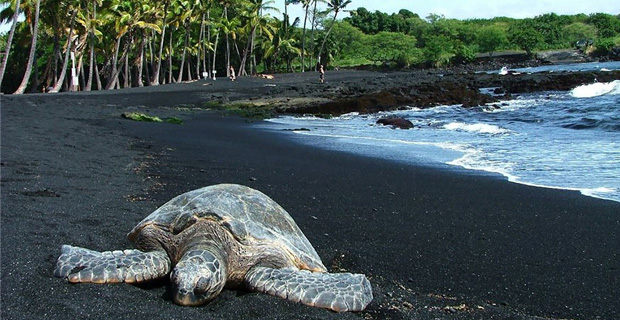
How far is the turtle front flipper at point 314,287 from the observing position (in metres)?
2.90

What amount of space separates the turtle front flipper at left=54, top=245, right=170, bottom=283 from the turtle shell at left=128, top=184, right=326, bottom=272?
285 millimetres

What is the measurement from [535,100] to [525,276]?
69.4ft

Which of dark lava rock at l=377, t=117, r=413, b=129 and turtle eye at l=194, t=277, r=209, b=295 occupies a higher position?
turtle eye at l=194, t=277, r=209, b=295

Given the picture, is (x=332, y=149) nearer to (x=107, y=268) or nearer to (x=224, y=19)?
(x=107, y=268)

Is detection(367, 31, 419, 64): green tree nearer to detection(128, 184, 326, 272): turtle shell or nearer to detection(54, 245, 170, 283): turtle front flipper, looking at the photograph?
detection(128, 184, 326, 272): turtle shell

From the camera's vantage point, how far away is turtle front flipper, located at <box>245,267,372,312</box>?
2904 millimetres

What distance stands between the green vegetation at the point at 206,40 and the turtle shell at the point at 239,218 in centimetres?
2242

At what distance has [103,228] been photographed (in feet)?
13.3

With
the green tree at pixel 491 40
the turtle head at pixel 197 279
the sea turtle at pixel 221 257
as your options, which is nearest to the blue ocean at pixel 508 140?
the sea turtle at pixel 221 257

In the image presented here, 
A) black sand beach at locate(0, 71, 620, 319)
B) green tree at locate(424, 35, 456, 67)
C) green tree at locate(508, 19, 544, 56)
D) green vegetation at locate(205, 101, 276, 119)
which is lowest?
green vegetation at locate(205, 101, 276, 119)

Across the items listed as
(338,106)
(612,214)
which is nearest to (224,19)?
(338,106)

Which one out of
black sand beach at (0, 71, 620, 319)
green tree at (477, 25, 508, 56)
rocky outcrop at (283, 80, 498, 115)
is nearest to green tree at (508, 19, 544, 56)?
green tree at (477, 25, 508, 56)

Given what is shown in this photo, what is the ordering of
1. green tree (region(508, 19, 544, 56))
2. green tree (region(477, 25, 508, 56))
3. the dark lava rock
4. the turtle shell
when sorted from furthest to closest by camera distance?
green tree (region(477, 25, 508, 56)) → green tree (region(508, 19, 544, 56)) → the dark lava rock → the turtle shell

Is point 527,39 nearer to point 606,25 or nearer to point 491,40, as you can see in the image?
point 491,40
